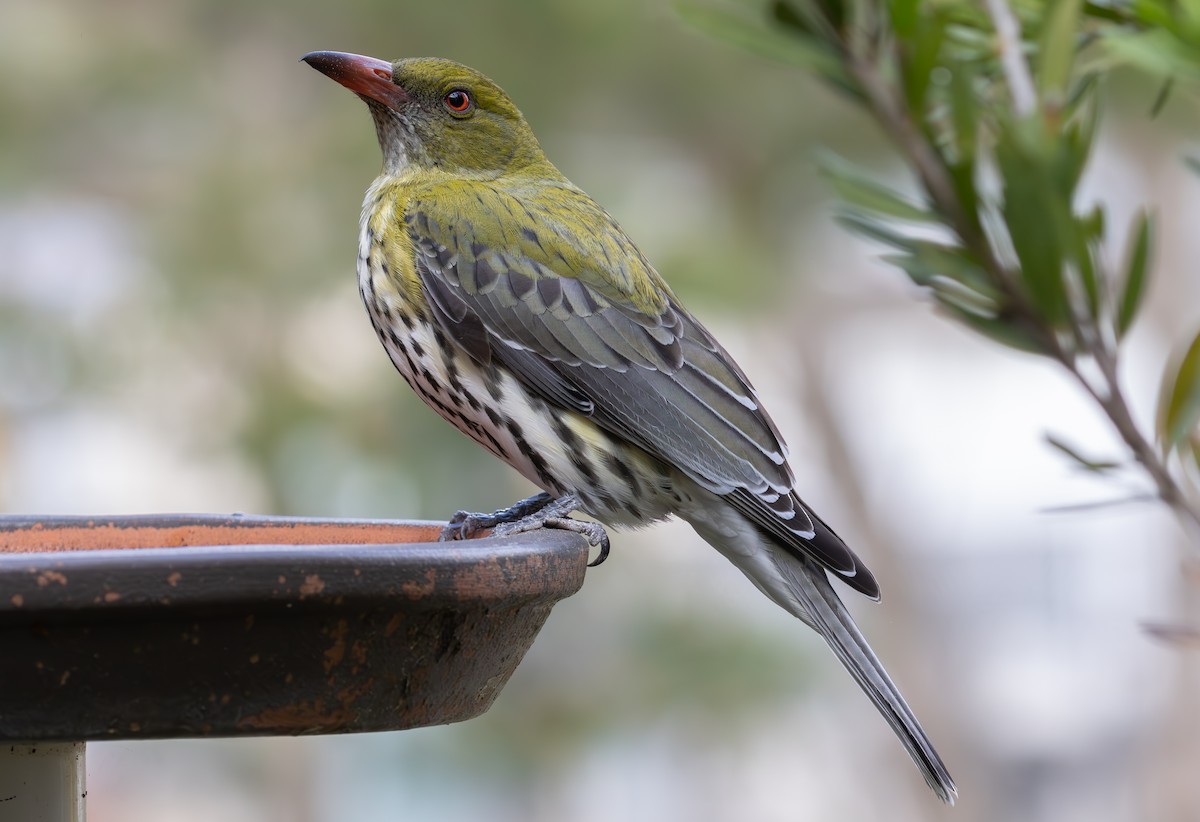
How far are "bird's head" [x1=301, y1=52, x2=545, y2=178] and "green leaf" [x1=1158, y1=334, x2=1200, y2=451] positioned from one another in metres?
2.18

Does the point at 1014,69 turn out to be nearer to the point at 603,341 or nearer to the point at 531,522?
the point at 531,522

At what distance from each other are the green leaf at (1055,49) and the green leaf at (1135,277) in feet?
0.40

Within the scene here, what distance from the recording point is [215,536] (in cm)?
194

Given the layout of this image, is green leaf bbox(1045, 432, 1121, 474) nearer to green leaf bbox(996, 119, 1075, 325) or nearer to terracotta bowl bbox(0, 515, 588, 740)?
green leaf bbox(996, 119, 1075, 325)

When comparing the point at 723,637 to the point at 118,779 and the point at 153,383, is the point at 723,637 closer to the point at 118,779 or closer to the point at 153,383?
the point at 153,383

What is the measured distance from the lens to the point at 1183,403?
1127mm

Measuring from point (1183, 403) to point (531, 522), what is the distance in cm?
125

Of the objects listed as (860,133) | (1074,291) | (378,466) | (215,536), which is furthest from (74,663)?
(860,133)

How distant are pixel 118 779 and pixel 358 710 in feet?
24.8

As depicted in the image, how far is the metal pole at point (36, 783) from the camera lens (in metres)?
1.57

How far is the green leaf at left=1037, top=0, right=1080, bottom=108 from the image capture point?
107 cm

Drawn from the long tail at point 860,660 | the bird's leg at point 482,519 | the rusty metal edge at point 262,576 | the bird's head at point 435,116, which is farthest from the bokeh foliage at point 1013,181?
the bird's head at point 435,116

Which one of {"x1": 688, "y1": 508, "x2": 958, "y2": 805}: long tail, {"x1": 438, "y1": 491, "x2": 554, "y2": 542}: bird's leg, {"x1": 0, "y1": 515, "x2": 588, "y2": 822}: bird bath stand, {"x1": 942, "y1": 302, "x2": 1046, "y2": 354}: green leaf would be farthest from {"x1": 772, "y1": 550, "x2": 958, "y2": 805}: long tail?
{"x1": 942, "y1": 302, "x2": 1046, "y2": 354}: green leaf

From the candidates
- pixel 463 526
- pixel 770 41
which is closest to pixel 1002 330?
pixel 770 41
